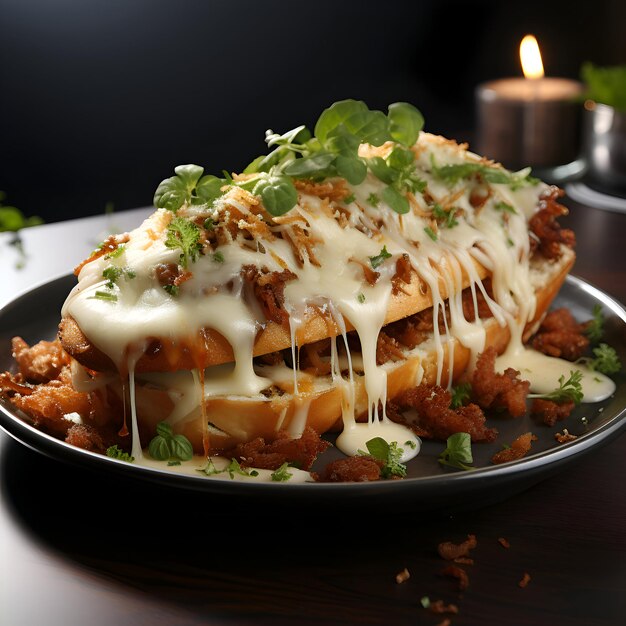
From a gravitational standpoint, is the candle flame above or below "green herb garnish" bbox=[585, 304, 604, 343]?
above

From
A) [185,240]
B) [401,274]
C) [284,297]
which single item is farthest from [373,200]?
[185,240]

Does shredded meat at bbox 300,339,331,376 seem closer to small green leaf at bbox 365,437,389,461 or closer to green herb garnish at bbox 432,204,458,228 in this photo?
small green leaf at bbox 365,437,389,461

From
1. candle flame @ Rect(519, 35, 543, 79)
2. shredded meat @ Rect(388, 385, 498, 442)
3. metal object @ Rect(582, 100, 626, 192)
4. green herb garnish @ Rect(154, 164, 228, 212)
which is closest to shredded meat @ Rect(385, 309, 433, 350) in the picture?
shredded meat @ Rect(388, 385, 498, 442)

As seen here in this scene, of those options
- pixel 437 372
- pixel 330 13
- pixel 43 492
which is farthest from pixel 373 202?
pixel 330 13

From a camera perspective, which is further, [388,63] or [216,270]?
[388,63]

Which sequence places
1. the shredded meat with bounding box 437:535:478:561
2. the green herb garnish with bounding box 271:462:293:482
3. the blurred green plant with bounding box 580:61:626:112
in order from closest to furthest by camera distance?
the shredded meat with bounding box 437:535:478:561 → the green herb garnish with bounding box 271:462:293:482 → the blurred green plant with bounding box 580:61:626:112

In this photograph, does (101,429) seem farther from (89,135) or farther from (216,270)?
(89,135)

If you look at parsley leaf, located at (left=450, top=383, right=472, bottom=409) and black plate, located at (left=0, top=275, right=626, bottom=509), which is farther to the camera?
parsley leaf, located at (left=450, top=383, right=472, bottom=409)
